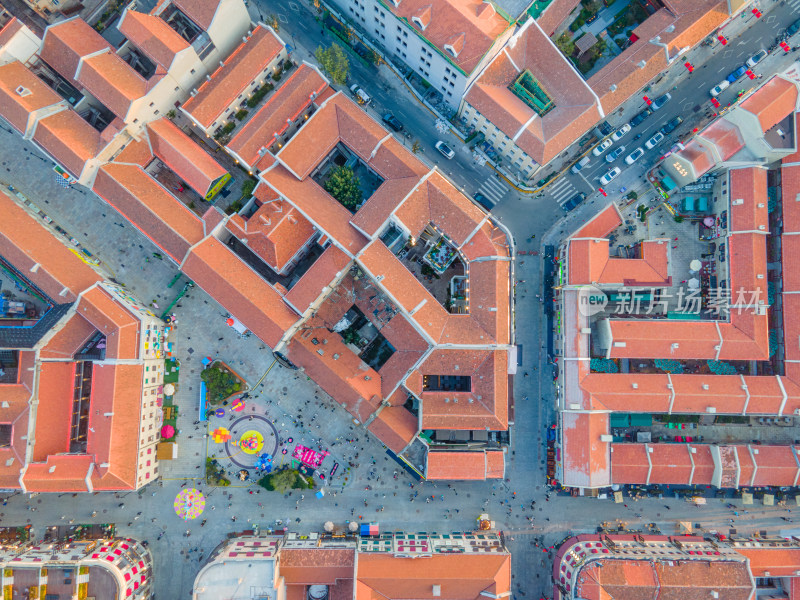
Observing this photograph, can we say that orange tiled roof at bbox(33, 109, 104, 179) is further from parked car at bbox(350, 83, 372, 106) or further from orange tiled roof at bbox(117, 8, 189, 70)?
parked car at bbox(350, 83, 372, 106)

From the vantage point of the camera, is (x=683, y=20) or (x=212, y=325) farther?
(x=212, y=325)

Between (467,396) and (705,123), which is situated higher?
(705,123)

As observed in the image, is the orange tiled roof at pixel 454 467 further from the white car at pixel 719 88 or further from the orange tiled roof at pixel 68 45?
the orange tiled roof at pixel 68 45

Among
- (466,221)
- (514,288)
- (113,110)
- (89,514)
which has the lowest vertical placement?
(89,514)

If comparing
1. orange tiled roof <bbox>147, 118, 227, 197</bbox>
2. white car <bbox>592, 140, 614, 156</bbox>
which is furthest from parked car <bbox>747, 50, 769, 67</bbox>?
orange tiled roof <bbox>147, 118, 227, 197</bbox>

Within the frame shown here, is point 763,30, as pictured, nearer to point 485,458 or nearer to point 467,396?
point 467,396

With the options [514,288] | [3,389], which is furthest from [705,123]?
[3,389]

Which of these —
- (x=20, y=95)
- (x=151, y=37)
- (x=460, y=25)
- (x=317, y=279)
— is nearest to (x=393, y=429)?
(x=317, y=279)
